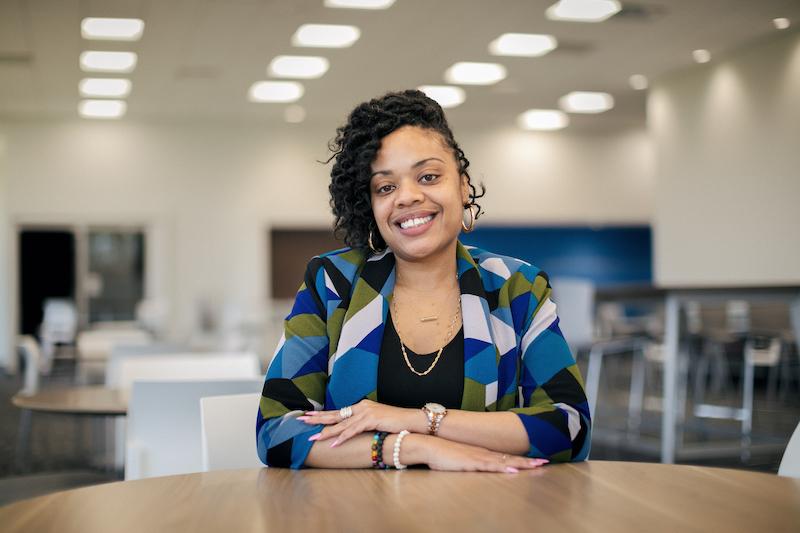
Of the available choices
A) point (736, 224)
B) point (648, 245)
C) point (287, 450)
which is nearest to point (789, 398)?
point (736, 224)

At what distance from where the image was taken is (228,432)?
1.79 metres

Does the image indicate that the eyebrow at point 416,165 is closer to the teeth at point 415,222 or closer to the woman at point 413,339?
the woman at point 413,339

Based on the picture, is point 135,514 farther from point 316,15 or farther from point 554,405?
point 316,15

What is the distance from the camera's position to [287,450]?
146 centimetres

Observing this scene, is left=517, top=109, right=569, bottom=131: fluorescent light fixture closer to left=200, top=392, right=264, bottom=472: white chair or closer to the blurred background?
the blurred background

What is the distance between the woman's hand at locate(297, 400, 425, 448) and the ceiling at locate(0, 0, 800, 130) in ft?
21.3

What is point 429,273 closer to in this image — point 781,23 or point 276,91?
point 781,23

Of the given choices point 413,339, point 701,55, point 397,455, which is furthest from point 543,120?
point 397,455

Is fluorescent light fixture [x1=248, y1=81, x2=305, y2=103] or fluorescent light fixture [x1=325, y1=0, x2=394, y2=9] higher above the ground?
fluorescent light fixture [x1=248, y1=81, x2=305, y2=103]

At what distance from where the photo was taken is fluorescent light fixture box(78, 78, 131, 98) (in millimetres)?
10359

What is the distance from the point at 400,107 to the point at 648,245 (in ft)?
46.9

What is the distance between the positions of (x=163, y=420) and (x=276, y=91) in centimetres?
896

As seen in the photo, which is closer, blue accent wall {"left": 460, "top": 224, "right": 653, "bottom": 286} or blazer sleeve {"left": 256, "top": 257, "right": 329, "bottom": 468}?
blazer sleeve {"left": 256, "top": 257, "right": 329, "bottom": 468}

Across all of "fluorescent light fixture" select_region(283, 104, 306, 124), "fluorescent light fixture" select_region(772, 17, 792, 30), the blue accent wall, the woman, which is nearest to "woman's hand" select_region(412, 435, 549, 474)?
the woman
